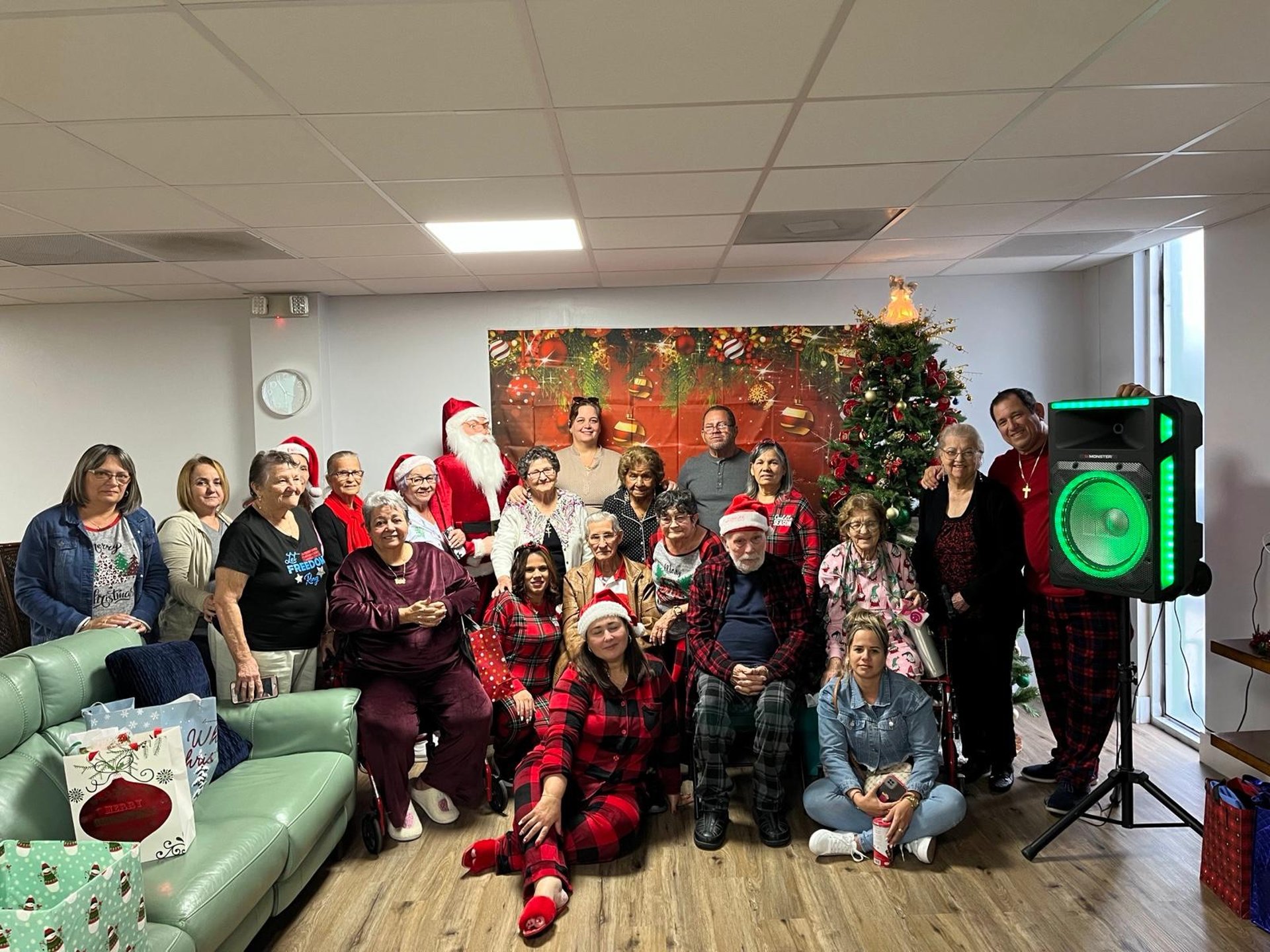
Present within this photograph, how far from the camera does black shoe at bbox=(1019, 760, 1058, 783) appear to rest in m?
3.70

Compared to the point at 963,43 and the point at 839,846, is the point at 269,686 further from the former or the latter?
the point at 963,43

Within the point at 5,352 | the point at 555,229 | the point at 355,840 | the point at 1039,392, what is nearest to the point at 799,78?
the point at 555,229

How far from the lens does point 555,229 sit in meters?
3.68

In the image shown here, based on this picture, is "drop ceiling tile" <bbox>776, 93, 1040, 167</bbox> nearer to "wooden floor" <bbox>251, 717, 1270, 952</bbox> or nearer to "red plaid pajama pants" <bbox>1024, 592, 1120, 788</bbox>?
"red plaid pajama pants" <bbox>1024, 592, 1120, 788</bbox>

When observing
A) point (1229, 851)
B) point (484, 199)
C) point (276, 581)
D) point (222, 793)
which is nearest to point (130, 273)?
point (276, 581)

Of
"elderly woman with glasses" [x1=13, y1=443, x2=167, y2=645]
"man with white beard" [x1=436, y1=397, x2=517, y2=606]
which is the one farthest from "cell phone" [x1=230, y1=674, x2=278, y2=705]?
"man with white beard" [x1=436, y1=397, x2=517, y2=606]

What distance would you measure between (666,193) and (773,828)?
7.91 ft

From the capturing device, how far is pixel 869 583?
3.54 metres

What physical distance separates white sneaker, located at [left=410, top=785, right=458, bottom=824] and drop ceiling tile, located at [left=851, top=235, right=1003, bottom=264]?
10.3 ft

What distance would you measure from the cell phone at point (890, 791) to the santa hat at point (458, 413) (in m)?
3.00

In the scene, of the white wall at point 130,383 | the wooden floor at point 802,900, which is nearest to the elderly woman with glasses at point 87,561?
the wooden floor at point 802,900

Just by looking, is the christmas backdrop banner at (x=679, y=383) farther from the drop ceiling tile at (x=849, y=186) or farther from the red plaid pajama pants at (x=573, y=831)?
the red plaid pajama pants at (x=573, y=831)

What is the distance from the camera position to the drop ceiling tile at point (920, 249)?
409cm

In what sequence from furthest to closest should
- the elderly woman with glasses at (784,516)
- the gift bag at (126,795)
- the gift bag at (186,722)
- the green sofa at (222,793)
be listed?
the elderly woman with glasses at (784,516) < the gift bag at (186,722) < the gift bag at (126,795) < the green sofa at (222,793)
